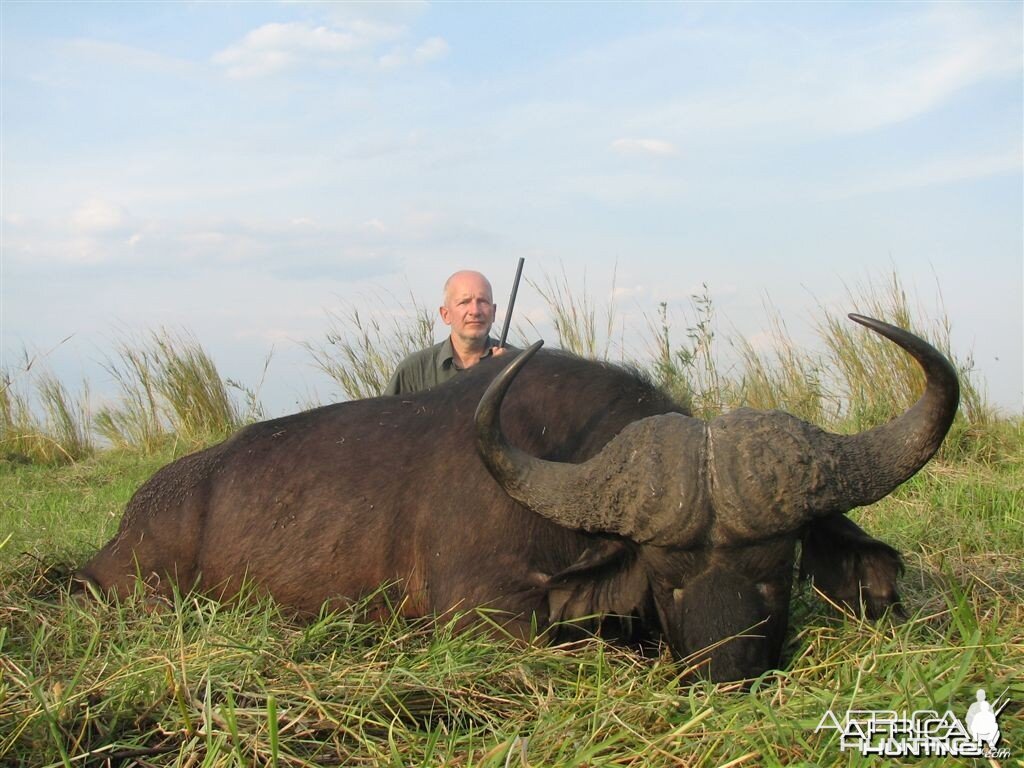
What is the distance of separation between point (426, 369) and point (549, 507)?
4.06 metres

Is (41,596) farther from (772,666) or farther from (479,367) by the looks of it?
(772,666)

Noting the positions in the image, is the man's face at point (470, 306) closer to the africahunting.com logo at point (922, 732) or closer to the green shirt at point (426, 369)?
the green shirt at point (426, 369)

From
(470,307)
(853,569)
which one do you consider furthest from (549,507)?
(470,307)

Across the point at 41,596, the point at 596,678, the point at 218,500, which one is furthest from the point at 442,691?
the point at 41,596

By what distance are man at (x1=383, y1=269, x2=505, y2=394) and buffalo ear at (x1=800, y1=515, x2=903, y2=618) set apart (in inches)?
136

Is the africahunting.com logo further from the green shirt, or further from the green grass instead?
the green shirt

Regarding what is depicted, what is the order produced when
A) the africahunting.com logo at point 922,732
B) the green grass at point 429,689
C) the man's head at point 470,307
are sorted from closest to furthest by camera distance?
the africahunting.com logo at point 922,732 → the green grass at point 429,689 → the man's head at point 470,307

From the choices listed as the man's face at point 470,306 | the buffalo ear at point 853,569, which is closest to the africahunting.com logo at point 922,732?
the buffalo ear at point 853,569

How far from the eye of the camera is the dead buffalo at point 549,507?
124 inches

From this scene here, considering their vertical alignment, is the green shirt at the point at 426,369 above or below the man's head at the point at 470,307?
below

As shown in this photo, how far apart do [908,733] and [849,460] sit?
3.16 ft

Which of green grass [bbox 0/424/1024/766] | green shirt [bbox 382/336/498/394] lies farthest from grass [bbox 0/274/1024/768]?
green shirt [bbox 382/336/498/394]

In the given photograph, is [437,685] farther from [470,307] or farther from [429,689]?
[470,307]

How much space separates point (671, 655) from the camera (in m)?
3.47
